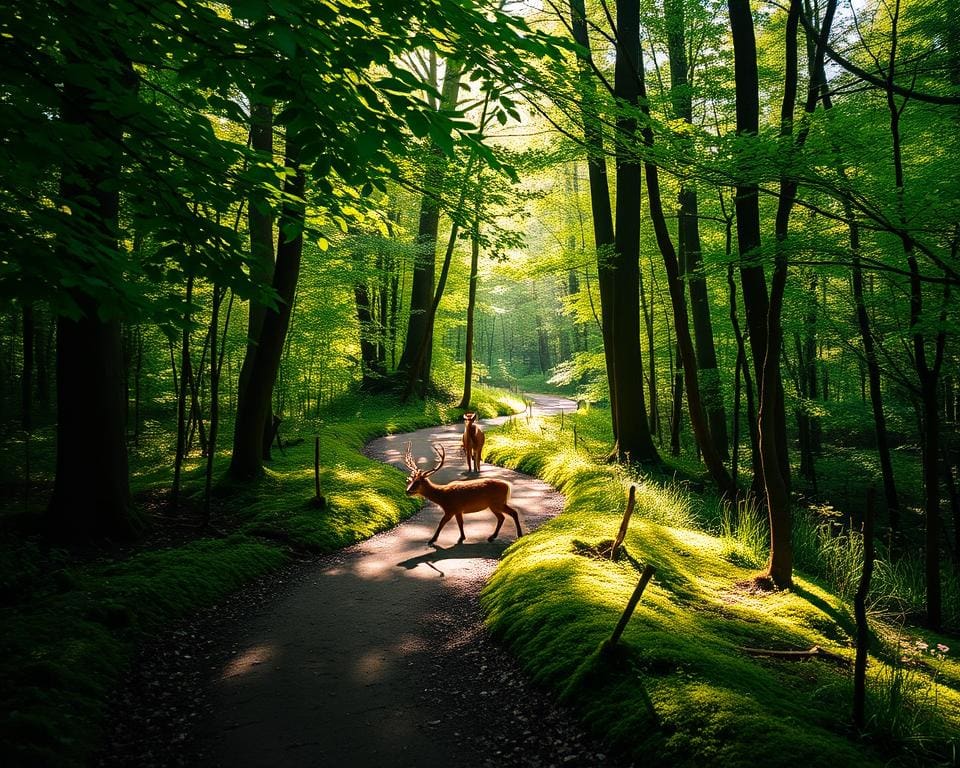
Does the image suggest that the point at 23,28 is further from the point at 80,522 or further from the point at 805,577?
the point at 805,577

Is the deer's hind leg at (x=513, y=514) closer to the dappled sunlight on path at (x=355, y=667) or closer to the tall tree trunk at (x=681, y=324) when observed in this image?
the dappled sunlight on path at (x=355, y=667)

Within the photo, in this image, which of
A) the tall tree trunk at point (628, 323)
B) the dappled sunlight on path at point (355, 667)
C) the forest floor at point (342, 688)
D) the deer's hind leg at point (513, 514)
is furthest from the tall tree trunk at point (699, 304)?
the forest floor at point (342, 688)

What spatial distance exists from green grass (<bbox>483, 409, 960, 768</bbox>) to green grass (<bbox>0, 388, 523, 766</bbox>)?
2.89 meters

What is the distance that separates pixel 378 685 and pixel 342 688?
0.87 ft

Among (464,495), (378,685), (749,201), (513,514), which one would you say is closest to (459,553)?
(464,495)

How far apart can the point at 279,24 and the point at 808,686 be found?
16.0 ft

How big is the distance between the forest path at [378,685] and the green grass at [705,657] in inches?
11.7

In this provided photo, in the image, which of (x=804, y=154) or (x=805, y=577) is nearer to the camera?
(x=804, y=154)

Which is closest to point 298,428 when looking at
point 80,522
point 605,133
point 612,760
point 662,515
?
point 80,522

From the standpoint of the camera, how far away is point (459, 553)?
694 cm

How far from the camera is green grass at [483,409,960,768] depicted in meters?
2.73

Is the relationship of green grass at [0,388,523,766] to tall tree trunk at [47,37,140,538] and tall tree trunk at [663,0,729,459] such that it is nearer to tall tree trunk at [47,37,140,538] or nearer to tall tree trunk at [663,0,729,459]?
tall tree trunk at [47,37,140,538]

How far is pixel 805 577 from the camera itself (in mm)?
6641

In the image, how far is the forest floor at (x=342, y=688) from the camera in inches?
123
